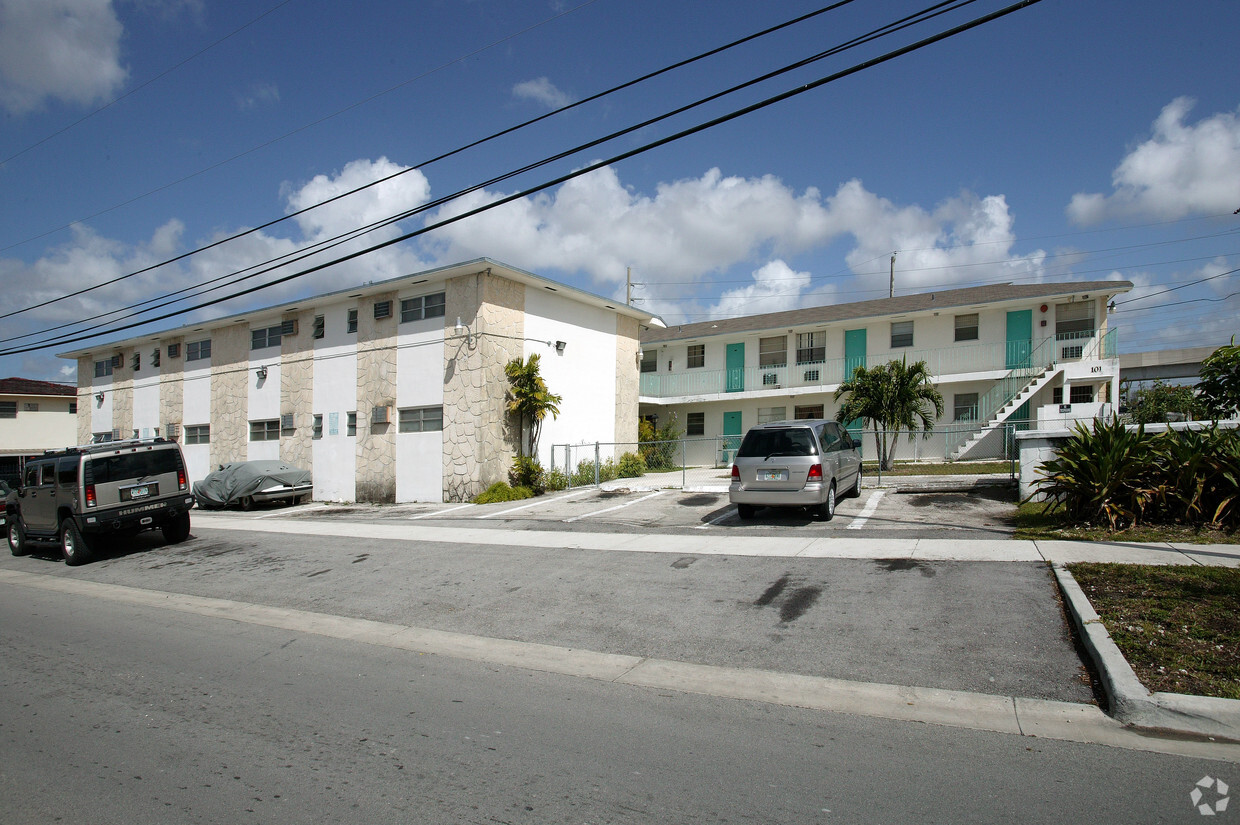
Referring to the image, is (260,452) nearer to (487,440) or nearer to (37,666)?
(487,440)

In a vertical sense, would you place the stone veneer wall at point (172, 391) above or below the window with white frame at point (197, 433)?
above

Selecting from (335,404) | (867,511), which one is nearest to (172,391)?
(335,404)

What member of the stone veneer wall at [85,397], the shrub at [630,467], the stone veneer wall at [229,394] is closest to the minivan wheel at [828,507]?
the shrub at [630,467]

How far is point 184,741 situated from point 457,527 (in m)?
10.5

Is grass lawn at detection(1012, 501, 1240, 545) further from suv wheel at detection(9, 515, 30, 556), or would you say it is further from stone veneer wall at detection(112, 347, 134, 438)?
stone veneer wall at detection(112, 347, 134, 438)

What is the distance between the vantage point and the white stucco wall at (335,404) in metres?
23.9

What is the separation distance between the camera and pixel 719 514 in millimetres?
14781

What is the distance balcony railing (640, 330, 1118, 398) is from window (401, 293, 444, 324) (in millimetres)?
13390

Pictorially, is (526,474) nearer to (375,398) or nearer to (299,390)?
(375,398)

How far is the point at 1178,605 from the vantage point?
21.3ft

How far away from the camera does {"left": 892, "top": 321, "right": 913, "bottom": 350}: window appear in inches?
1115

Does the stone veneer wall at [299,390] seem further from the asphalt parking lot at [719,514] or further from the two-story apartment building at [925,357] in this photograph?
the two-story apartment building at [925,357]

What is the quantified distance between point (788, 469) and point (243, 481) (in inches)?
708

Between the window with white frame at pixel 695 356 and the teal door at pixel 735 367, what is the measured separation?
4.32 feet
